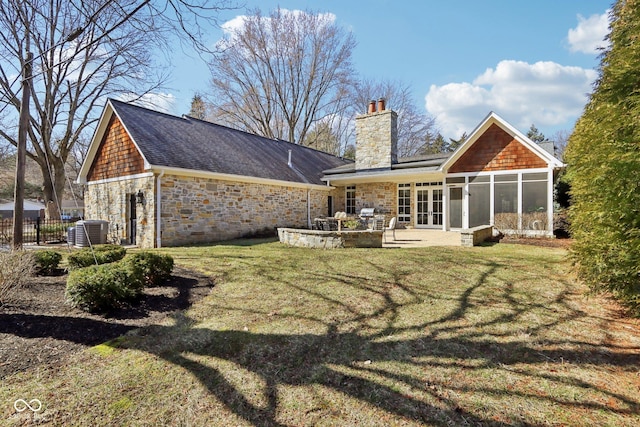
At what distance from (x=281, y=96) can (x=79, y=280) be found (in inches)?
1030

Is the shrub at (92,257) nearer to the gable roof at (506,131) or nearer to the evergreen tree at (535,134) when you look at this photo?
the gable roof at (506,131)

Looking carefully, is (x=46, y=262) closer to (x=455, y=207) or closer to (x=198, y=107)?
(x=455, y=207)

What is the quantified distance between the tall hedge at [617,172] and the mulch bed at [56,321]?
5.59 meters

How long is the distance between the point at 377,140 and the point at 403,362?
44.8ft

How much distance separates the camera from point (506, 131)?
40.2ft

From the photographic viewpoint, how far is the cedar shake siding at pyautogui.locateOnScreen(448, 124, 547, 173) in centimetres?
1185

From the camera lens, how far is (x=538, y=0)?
766cm

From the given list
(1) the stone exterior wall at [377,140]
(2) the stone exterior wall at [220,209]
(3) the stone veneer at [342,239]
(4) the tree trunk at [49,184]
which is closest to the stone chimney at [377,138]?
(1) the stone exterior wall at [377,140]

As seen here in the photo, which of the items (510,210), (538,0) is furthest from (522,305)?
(510,210)

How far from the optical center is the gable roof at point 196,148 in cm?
1075

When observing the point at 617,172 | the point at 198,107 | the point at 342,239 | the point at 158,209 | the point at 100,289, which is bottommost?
the point at 100,289

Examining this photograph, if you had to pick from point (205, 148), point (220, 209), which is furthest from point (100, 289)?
point (205, 148)

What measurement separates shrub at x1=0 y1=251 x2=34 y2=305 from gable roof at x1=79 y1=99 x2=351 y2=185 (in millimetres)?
5391

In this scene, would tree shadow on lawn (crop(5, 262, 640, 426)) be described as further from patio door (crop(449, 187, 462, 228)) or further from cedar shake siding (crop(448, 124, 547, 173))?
patio door (crop(449, 187, 462, 228))
